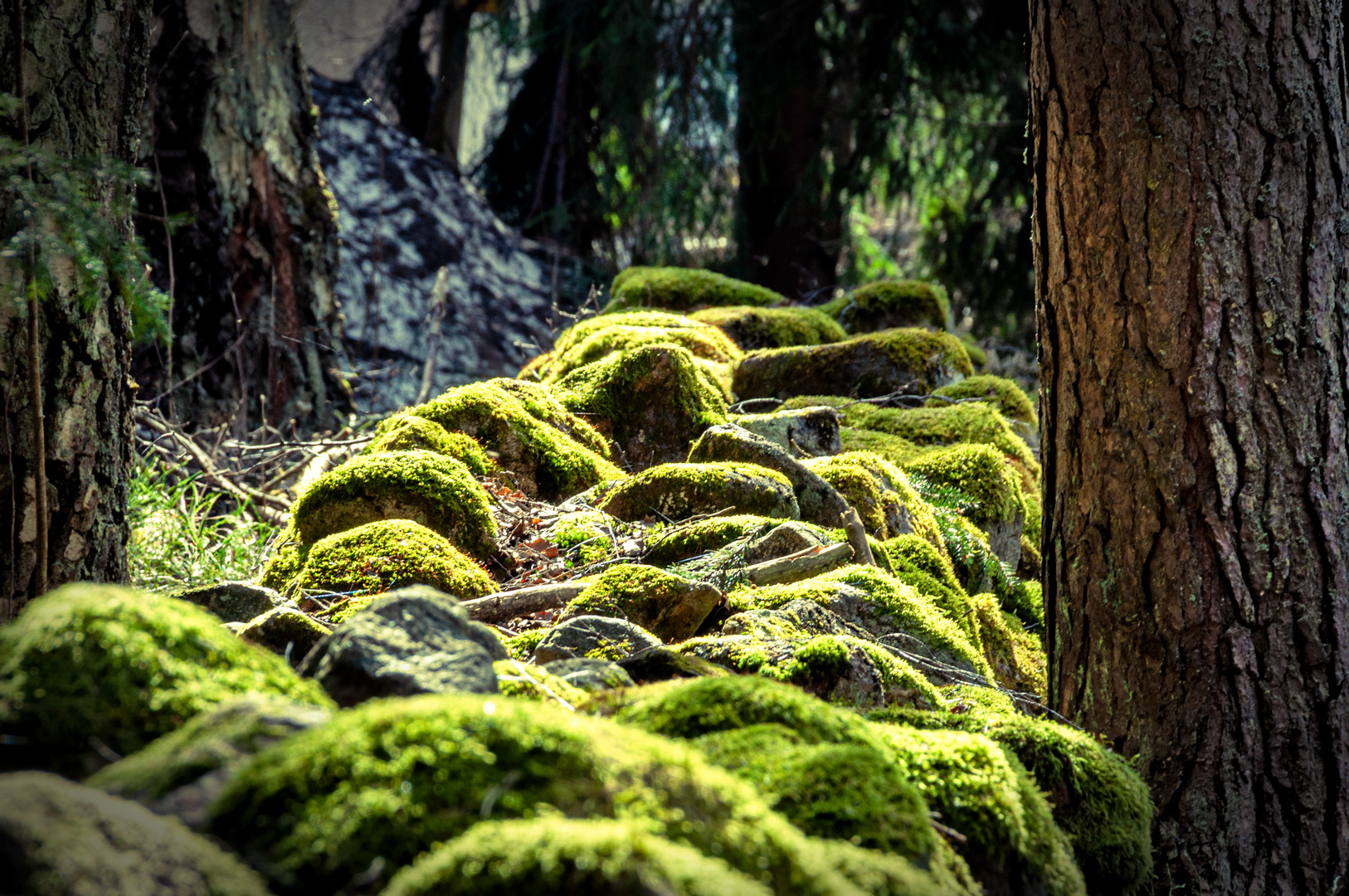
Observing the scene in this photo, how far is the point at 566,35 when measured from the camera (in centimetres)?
964

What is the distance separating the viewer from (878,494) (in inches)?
150

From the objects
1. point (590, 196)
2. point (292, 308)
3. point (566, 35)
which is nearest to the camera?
point (292, 308)

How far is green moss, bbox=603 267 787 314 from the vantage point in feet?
22.3

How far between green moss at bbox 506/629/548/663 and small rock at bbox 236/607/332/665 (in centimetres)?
47

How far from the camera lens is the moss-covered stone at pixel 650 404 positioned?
4398mm

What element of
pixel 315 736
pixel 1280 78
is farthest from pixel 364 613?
pixel 1280 78

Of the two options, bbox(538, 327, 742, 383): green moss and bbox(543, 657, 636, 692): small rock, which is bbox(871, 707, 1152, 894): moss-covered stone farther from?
bbox(538, 327, 742, 383): green moss

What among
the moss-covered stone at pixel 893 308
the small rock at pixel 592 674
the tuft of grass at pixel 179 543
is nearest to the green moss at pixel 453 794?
the small rock at pixel 592 674

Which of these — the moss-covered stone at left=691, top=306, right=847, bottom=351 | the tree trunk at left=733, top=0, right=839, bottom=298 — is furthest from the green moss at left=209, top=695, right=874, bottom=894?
the tree trunk at left=733, top=0, right=839, bottom=298

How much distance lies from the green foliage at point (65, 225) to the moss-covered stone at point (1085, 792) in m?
1.98

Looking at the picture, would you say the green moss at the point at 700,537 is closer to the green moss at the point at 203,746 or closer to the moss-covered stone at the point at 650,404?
the moss-covered stone at the point at 650,404

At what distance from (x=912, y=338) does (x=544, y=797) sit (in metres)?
4.59

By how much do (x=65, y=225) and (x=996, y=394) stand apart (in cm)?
472

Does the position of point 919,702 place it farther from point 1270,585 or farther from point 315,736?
point 315,736
